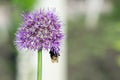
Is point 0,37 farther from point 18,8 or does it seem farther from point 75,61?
point 18,8

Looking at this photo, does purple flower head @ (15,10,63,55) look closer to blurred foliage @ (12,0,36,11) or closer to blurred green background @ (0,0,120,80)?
blurred foliage @ (12,0,36,11)

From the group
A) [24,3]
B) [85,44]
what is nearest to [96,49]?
[85,44]

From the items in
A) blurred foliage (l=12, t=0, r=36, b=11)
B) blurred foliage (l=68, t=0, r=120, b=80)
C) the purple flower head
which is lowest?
blurred foliage (l=68, t=0, r=120, b=80)

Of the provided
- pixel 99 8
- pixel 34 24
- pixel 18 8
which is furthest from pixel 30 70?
pixel 99 8

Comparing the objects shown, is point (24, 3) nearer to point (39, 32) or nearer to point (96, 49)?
point (39, 32)

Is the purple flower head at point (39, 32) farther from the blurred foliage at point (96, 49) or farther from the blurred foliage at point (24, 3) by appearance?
the blurred foliage at point (96, 49)

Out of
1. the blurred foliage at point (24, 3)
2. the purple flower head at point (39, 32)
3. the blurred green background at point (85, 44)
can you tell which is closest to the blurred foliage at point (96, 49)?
the blurred green background at point (85, 44)

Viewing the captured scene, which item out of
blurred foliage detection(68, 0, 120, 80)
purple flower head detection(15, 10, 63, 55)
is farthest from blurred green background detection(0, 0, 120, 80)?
purple flower head detection(15, 10, 63, 55)
